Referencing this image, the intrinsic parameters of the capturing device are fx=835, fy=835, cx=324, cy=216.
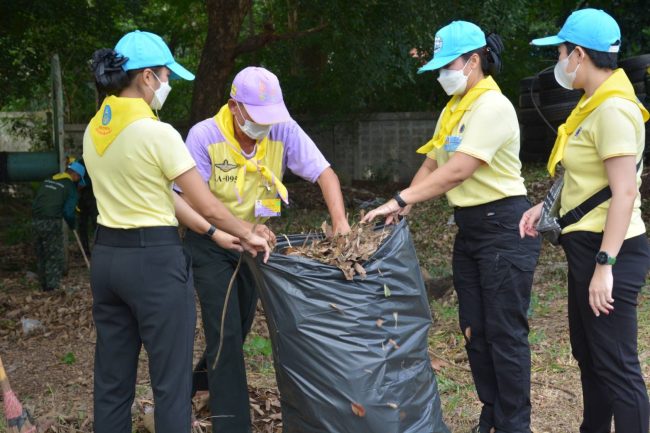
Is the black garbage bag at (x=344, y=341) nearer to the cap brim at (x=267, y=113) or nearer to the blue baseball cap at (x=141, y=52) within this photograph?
the cap brim at (x=267, y=113)

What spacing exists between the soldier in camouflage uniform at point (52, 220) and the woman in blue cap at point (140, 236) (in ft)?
21.1

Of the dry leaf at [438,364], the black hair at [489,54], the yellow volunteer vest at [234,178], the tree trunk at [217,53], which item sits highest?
the tree trunk at [217,53]

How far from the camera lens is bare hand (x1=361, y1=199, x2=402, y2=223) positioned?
3.53 m

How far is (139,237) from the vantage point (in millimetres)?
3199

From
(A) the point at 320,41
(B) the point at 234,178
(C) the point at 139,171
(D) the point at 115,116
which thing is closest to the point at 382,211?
(B) the point at 234,178

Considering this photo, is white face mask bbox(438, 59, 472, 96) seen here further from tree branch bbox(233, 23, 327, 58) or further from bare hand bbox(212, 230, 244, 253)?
tree branch bbox(233, 23, 327, 58)

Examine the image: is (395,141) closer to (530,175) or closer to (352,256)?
(530,175)

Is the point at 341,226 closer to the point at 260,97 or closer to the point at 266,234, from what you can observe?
the point at 266,234

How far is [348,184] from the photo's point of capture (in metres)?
16.7

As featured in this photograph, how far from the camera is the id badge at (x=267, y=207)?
382 cm

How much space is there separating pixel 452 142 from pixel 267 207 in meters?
0.89

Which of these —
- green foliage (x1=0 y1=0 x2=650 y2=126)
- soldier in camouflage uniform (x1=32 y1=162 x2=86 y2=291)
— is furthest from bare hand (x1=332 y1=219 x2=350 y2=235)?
green foliage (x1=0 y1=0 x2=650 y2=126)

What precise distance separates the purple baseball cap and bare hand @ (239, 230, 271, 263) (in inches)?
21.5

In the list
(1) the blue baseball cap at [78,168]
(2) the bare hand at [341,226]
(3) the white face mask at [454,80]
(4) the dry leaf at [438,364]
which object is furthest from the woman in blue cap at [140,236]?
(1) the blue baseball cap at [78,168]
